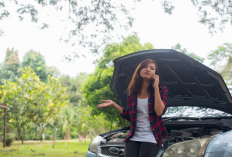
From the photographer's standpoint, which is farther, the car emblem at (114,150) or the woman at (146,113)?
the car emblem at (114,150)

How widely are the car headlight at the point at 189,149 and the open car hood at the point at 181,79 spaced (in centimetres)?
101

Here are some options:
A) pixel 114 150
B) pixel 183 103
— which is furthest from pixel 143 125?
pixel 183 103

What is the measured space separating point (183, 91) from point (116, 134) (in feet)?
4.30

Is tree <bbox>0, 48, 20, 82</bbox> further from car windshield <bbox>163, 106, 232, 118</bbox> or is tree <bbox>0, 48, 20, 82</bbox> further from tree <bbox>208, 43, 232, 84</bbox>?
car windshield <bbox>163, 106, 232, 118</bbox>

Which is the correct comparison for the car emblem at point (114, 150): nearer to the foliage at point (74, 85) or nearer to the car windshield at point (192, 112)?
the car windshield at point (192, 112)

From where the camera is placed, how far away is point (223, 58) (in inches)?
1462

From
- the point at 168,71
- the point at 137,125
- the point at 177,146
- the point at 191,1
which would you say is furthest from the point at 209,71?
the point at 191,1

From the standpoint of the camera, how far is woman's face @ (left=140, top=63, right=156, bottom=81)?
8.76 feet

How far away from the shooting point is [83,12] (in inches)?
344

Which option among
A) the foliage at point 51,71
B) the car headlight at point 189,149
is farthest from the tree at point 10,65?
the car headlight at point 189,149

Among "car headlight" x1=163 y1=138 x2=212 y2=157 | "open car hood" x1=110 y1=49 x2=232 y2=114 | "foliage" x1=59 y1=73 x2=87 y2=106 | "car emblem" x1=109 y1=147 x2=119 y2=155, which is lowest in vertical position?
"car emblem" x1=109 y1=147 x2=119 y2=155

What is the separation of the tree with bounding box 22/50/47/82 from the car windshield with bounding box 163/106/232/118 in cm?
4699

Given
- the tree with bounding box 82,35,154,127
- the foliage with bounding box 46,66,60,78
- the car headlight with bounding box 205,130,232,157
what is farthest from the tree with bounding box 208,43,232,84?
the car headlight with bounding box 205,130,232,157

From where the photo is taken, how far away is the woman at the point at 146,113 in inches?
97.9
